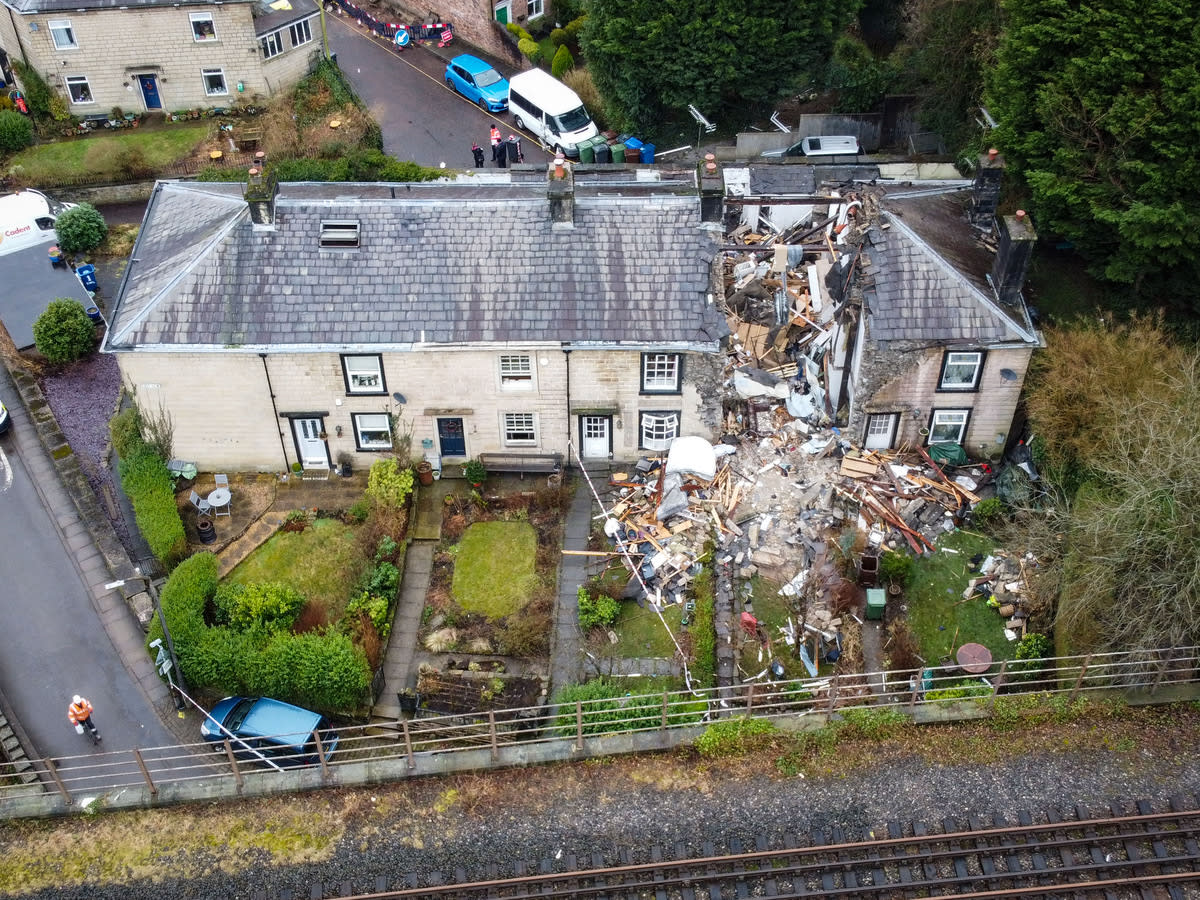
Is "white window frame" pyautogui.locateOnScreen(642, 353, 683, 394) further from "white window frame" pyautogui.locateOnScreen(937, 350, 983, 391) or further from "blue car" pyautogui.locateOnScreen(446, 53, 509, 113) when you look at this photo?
"blue car" pyautogui.locateOnScreen(446, 53, 509, 113)

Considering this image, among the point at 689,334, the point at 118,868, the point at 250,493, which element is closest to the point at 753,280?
the point at 689,334

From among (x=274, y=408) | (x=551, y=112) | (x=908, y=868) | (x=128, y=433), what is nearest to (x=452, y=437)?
(x=274, y=408)

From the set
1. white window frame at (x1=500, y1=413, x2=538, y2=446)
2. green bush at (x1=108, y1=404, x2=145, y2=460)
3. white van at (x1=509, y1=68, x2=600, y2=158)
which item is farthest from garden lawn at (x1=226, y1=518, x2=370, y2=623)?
white van at (x1=509, y1=68, x2=600, y2=158)

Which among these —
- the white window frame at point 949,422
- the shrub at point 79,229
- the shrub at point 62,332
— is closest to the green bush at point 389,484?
the shrub at point 62,332

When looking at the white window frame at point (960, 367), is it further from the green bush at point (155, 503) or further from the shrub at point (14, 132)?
the shrub at point (14, 132)

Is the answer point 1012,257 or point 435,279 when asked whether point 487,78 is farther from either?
point 1012,257

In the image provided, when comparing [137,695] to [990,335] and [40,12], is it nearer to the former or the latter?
[990,335]
